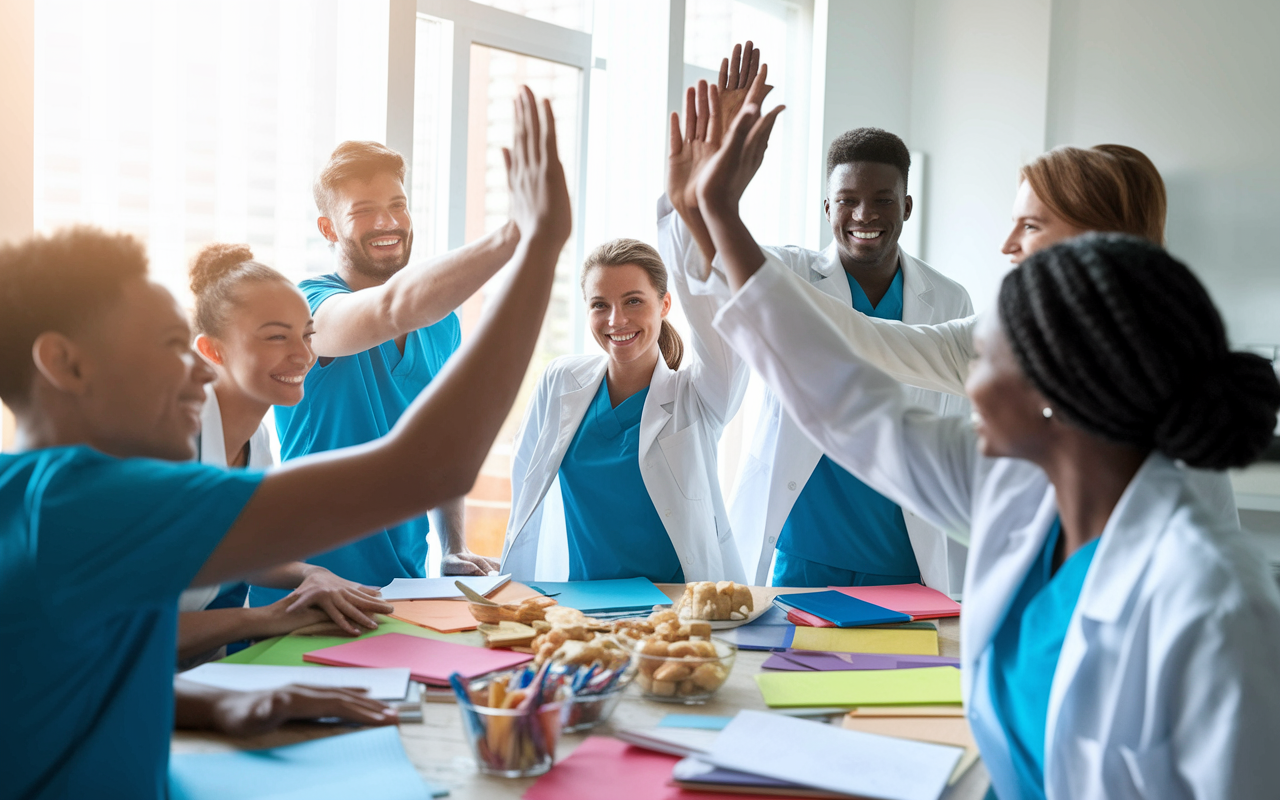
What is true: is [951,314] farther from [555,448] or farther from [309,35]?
[309,35]

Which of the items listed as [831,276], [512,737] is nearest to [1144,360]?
[512,737]

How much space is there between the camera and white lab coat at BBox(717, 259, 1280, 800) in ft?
2.95

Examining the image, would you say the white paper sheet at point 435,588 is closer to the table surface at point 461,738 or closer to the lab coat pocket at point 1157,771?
the table surface at point 461,738

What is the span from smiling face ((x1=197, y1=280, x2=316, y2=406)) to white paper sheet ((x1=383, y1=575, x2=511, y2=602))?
0.42m

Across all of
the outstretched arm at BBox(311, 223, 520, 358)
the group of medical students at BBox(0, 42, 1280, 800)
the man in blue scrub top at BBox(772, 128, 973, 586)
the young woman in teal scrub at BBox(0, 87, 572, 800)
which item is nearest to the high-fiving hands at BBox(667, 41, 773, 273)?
the group of medical students at BBox(0, 42, 1280, 800)

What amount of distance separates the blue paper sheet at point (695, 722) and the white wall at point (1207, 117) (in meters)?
3.86

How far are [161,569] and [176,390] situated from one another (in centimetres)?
23

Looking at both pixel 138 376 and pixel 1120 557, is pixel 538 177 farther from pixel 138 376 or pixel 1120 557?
pixel 1120 557

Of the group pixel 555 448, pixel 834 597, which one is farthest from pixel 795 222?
pixel 834 597

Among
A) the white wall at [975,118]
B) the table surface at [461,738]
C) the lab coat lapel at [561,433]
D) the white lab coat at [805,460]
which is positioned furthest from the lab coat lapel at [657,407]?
the white wall at [975,118]

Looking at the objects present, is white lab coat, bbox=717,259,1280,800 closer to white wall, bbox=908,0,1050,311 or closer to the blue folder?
the blue folder

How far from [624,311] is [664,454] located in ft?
1.30

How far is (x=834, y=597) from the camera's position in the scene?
1893 mm

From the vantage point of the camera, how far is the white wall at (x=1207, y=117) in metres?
4.18
